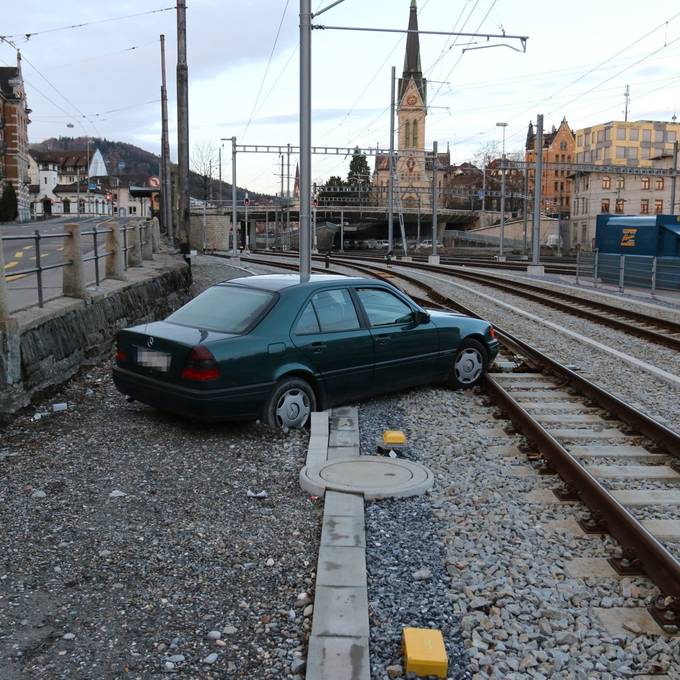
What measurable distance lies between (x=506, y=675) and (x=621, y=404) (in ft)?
16.6

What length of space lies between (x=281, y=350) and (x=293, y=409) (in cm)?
57

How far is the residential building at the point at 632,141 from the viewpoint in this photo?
4267 inches

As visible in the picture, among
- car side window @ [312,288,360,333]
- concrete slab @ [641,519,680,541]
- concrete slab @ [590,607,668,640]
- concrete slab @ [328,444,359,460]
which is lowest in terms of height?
concrete slab @ [590,607,668,640]

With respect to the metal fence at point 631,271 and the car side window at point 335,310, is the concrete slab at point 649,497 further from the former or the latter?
the metal fence at point 631,271

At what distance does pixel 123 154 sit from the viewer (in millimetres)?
145000

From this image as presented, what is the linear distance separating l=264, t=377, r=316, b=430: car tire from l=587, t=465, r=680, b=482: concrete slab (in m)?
2.52

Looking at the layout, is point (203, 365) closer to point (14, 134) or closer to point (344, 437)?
point (344, 437)

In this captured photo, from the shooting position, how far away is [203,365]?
6.75 m

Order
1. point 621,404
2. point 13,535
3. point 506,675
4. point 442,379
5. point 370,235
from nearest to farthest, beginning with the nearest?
point 506,675 < point 13,535 < point 621,404 < point 442,379 < point 370,235

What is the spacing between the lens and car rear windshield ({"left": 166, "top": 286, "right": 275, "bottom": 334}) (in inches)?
290

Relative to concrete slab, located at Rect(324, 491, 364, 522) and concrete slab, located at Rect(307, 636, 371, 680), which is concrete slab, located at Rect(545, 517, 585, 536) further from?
concrete slab, located at Rect(307, 636, 371, 680)

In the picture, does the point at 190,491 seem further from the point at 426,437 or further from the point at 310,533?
the point at 426,437

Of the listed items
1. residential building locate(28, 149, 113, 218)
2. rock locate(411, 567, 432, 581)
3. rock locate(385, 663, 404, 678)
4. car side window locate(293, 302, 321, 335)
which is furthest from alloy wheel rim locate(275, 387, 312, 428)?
residential building locate(28, 149, 113, 218)

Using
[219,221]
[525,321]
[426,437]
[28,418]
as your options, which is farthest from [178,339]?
[219,221]
